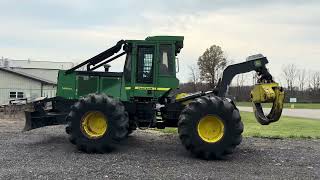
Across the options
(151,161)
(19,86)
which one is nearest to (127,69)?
(151,161)

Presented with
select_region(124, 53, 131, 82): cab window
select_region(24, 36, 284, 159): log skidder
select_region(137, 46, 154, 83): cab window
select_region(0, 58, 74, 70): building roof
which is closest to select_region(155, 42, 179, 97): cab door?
select_region(24, 36, 284, 159): log skidder

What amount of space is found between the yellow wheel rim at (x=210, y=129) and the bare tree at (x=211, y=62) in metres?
66.0

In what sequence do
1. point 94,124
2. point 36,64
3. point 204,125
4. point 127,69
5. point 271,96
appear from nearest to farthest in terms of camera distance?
1. point 204,125
2. point 271,96
3. point 94,124
4. point 127,69
5. point 36,64

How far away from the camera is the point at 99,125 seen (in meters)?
12.7

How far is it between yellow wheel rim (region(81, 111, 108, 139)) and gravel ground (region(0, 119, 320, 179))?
1.92 feet

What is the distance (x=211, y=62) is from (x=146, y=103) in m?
73.1

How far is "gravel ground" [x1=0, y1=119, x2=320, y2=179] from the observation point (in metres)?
9.59

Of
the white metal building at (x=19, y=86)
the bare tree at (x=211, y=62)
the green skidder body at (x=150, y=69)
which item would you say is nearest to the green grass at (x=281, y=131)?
the green skidder body at (x=150, y=69)

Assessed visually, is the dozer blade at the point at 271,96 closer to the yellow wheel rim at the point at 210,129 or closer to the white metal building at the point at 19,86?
the yellow wheel rim at the point at 210,129

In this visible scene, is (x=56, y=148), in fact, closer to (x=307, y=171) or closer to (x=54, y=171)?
(x=54, y=171)

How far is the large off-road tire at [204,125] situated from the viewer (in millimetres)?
11758

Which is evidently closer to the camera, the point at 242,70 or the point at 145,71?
the point at 242,70

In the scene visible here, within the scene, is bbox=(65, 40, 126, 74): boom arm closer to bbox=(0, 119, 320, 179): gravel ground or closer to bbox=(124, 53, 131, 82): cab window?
bbox=(124, 53, 131, 82): cab window

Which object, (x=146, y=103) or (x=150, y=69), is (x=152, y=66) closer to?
(x=150, y=69)
